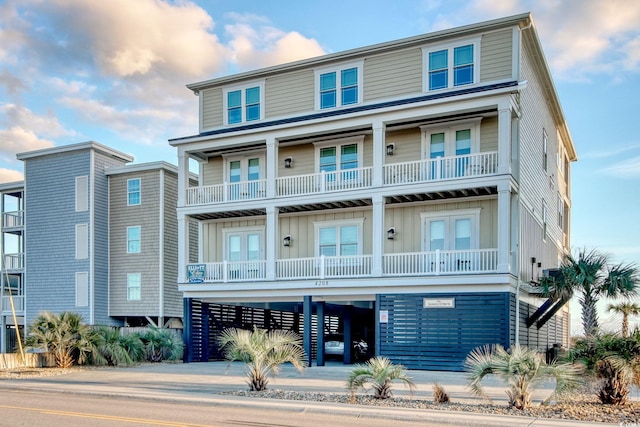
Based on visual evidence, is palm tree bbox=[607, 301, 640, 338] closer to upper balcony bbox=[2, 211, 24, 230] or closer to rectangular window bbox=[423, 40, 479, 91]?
rectangular window bbox=[423, 40, 479, 91]

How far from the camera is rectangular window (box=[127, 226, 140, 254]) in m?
31.5

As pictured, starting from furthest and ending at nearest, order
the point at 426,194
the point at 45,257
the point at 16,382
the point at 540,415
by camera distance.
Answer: the point at 45,257 < the point at 426,194 < the point at 16,382 < the point at 540,415

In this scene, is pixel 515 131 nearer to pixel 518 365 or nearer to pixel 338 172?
pixel 338 172

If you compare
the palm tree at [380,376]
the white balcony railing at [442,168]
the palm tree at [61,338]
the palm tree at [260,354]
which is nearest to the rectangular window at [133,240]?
the palm tree at [61,338]

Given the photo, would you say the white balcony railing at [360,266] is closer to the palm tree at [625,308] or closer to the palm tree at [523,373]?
the palm tree at [625,308]

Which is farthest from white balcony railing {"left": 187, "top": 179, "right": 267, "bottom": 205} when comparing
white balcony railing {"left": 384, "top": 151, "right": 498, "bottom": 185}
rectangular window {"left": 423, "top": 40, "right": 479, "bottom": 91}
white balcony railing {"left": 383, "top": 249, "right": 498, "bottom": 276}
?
rectangular window {"left": 423, "top": 40, "right": 479, "bottom": 91}

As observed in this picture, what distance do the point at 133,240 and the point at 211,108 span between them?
357 inches

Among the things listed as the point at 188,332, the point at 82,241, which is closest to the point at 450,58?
the point at 188,332

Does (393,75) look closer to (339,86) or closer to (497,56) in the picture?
(339,86)

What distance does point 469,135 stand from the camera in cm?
2209

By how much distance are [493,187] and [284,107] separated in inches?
378

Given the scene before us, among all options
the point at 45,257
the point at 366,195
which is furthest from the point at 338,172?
the point at 45,257

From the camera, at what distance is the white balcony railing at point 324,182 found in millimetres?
22906

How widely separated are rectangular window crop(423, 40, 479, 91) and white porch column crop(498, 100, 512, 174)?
2670 mm
